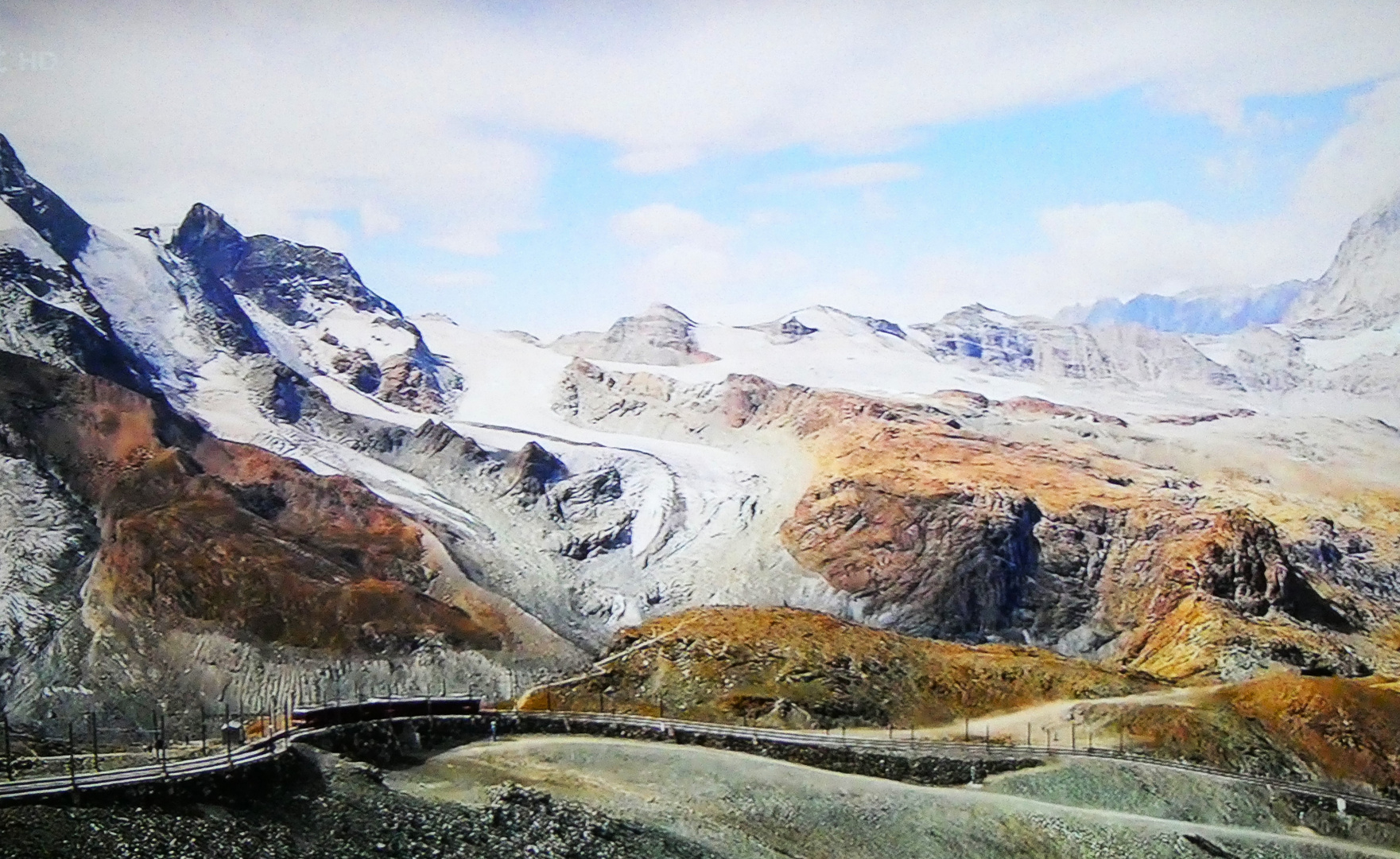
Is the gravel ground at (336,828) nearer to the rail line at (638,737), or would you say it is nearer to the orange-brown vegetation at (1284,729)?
the rail line at (638,737)

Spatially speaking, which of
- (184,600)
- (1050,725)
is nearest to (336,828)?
(1050,725)

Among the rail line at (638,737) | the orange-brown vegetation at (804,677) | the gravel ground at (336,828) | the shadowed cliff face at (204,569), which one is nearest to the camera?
the gravel ground at (336,828)

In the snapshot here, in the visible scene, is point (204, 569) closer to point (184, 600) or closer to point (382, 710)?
point (184, 600)

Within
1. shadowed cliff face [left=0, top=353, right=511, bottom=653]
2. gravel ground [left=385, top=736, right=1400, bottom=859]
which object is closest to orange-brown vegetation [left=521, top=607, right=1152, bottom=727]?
gravel ground [left=385, top=736, right=1400, bottom=859]

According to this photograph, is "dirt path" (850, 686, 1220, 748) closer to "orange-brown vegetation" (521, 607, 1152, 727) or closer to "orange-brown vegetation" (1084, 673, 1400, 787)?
Answer: "orange-brown vegetation" (1084, 673, 1400, 787)

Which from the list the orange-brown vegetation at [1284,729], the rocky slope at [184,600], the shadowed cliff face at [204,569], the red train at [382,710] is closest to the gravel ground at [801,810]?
the red train at [382,710]

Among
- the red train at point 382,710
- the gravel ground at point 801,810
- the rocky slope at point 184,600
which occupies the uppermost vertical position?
the rocky slope at point 184,600

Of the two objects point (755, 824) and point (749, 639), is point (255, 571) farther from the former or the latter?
point (755, 824)
